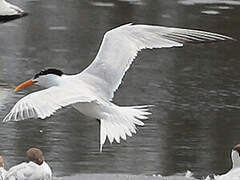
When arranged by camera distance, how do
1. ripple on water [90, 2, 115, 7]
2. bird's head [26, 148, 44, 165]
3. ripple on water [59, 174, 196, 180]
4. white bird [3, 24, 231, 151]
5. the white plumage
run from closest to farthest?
white bird [3, 24, 231, 151]
bird's head [26, 148, 44, 165]
ripple on water [59, 174, 196, 180]
the white plumage
ripple on water [90, 2, 115, 7]

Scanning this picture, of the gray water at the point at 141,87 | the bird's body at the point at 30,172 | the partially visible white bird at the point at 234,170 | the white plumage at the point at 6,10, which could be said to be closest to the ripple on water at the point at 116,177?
the gray water at the point at 141,87

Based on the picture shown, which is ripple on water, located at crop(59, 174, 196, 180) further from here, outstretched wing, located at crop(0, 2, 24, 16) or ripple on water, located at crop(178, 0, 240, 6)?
ripple on water, located at crop(178, 0, 240, 6)

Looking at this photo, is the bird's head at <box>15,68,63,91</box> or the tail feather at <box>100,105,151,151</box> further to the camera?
the bird's head at <box>15,68,63,91</box>

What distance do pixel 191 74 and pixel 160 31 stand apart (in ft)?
9.65

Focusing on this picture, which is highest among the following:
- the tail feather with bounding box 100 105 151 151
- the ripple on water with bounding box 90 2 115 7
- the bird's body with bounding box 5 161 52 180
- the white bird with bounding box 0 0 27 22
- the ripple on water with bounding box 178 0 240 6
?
the tail feather with bounding box 100 105 151 151

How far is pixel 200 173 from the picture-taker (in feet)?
28.6

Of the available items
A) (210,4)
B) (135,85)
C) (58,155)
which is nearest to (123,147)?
(58,155)

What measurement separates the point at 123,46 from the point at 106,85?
44cm

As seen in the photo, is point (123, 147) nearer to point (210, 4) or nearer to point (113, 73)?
point (113, 73)

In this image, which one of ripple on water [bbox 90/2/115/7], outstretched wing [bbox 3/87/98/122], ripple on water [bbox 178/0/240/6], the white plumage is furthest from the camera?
ripple on water [bbox 178/0/240/6]

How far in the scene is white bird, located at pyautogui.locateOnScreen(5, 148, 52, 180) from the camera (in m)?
7.74

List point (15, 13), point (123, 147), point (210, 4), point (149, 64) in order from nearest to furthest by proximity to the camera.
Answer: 1. point (123, 147)
2. point (149, 64)
3. point (15, 13)
4. point (210, 4)

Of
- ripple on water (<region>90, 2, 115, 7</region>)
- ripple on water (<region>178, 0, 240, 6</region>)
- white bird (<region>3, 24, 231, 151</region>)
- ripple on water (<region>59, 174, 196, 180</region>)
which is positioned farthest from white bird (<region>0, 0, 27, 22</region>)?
ripple on water (<region>59, 174, 196, 180</region>)

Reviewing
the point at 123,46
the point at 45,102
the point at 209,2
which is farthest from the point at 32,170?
the point at 209,2
